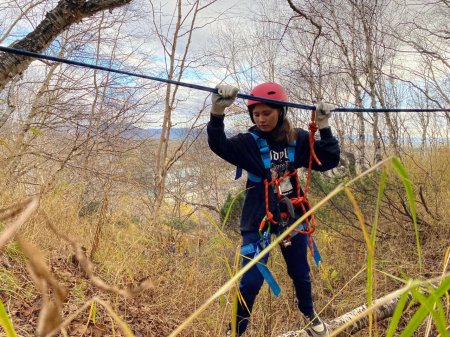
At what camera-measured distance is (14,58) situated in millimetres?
2619

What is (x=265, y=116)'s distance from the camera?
2389 millimetres

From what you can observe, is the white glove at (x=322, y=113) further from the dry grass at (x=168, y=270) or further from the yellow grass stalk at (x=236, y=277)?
the yellow grass stalk at (x=236, y=277)

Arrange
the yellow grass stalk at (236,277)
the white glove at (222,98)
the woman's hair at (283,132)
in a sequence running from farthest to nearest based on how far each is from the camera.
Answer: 1. the woman's hair at (283,132)
2. the white glove at (222,98)
3. the yellow grass stalk at (236,277)

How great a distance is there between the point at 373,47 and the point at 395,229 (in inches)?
194

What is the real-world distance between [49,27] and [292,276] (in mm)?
2442

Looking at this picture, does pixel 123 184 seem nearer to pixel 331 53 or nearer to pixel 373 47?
pixel 373 47

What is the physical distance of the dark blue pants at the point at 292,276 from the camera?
2.31 meters

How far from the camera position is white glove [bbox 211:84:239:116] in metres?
2.11

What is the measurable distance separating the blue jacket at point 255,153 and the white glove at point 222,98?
77 millimetres

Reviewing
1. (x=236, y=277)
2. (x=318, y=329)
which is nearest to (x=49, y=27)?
(x=318, y=329)

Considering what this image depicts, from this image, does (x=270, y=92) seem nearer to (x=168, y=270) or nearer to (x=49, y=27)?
(x=49, y=27)

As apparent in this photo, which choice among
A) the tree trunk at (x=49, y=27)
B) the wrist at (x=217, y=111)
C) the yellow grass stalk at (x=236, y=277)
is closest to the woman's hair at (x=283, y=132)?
the wrist at (x=217, y=111)

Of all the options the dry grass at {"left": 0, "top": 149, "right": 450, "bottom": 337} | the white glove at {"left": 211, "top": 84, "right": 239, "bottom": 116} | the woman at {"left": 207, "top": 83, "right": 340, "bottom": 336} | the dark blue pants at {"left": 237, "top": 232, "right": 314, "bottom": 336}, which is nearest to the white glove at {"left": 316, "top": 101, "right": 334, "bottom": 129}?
the woman at {"left": 207, "top": 83, "right": 340, "bottom": 336}

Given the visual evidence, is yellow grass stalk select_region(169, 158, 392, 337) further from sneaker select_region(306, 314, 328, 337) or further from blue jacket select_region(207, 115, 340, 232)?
sneaker select_region(306, 314, 328, 337)
